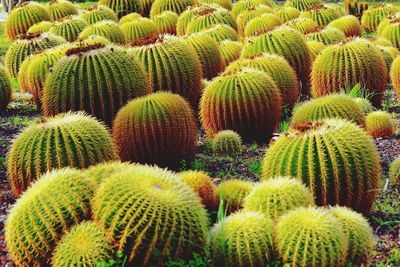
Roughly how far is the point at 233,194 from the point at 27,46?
664 cm

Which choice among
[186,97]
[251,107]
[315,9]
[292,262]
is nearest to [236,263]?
[292,262]

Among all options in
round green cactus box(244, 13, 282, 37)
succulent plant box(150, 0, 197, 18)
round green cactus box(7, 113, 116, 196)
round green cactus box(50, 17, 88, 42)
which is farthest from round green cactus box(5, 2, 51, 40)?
round green cactus box(7, 113, 116, 196)

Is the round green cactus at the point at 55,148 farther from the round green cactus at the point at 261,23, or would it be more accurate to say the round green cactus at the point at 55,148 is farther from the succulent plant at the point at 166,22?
the succulent plant at the point at 166,22

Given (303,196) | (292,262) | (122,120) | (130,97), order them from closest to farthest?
(292,262) → (303,196) → (122,120) → (130,97)

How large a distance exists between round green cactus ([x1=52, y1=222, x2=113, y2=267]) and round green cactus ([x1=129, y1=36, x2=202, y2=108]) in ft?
13.8

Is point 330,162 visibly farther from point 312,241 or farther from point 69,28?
point 69,28

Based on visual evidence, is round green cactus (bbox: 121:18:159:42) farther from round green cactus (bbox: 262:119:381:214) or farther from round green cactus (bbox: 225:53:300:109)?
round green cactus (bbox: 262:119:381:214)

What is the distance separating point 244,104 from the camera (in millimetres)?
8102

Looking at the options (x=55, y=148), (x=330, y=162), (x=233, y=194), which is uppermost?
(x=55, y=148)

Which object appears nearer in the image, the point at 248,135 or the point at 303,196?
the point at 303,196

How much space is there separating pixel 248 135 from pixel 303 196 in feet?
10.1

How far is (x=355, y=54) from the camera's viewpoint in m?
9.42

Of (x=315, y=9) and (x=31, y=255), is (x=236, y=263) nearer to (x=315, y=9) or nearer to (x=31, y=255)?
(x=31, y=255)

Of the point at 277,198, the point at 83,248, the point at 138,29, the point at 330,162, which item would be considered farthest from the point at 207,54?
the point at 83,248
